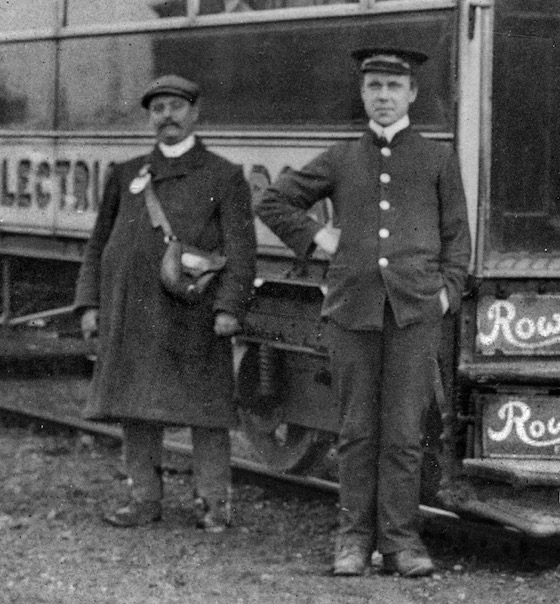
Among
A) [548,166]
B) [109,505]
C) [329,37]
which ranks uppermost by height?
[329,37]

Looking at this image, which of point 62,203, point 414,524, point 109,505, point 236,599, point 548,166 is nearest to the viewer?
point 236,599

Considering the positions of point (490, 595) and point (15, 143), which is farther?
point (15, 143)

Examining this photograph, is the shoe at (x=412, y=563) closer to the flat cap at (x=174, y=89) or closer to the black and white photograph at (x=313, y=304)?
the black and white photograph at (x=313, y=304)

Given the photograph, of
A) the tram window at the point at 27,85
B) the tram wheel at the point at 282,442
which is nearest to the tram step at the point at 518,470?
the tram wheel at the point at 282,442

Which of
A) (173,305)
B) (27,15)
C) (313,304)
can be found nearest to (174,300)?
(173,305)

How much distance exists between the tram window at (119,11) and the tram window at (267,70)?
0.29ft

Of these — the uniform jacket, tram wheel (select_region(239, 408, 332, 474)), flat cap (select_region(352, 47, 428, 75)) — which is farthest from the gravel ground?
flat cap (select_region(352, 47, 428, 75))

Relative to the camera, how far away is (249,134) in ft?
24.3

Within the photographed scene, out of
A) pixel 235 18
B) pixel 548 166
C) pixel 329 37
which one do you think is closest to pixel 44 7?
Answer: pixel 235 18

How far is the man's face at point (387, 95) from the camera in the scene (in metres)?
→ 6.16

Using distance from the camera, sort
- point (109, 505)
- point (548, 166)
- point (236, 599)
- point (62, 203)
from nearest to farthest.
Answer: point (236, 599) → point (548, 166) → point (109, 505) → point (62, 203)

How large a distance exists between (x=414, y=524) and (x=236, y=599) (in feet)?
2.52

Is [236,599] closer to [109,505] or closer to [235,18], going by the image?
[109,505]

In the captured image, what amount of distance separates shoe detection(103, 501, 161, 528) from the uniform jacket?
137 centimetres
